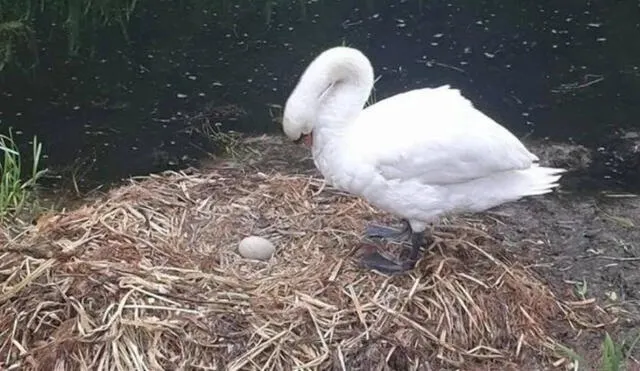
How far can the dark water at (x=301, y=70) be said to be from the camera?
20.6 ft

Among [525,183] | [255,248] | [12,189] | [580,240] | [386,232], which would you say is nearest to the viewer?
[525,183]

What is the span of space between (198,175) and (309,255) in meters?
0.94

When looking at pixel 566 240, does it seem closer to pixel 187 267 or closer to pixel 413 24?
pixel 187 267

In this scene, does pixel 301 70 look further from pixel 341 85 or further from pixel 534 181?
pixel 534 181

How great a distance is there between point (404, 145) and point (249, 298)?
860mm

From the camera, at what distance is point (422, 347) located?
13.4 ft

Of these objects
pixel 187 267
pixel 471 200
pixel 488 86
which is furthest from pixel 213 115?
pixel 471 200

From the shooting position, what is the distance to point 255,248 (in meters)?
4.57

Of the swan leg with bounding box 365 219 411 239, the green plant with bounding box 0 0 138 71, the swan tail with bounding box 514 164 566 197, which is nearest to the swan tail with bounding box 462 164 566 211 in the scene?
the swan tail with bounding box 514 164 566 197

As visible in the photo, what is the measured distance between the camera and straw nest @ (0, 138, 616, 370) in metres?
4.02

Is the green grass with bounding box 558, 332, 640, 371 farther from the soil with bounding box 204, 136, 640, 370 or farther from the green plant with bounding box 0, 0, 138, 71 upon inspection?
the green plant with bounding box 0, 0, 138, 71

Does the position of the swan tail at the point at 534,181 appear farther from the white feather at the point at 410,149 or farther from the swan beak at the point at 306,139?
the swan beak at the point at 306,139

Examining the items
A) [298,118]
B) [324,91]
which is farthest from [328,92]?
[298,118]

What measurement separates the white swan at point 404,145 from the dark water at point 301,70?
1.60 m
